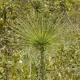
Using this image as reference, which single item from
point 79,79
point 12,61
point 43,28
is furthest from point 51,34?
point 79,79

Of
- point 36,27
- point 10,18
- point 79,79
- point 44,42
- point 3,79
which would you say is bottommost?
point 79,79

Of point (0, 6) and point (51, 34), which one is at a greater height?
point (0, 6)

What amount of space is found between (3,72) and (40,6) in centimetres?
240

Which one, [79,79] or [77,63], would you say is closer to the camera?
[79,79]

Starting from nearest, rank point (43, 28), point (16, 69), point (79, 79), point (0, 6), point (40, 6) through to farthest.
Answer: point (43, 28), point (16, 69), point (79, 79), point (0, 6), point (40, 6)

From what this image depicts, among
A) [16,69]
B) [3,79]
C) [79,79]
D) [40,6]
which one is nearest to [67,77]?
[79,79]

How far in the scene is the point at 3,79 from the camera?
3.36 feet

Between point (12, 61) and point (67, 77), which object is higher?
point (12, 61)

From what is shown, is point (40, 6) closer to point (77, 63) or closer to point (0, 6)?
point (0, 6)

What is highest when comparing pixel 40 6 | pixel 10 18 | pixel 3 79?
pixel 40 6

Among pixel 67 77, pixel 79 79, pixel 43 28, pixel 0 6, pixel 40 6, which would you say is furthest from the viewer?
pixel 40 6

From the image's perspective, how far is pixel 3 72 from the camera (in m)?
1.02

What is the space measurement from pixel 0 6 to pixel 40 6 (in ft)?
4.19

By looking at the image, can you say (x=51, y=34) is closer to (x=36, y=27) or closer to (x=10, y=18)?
(x=36, y=27)
